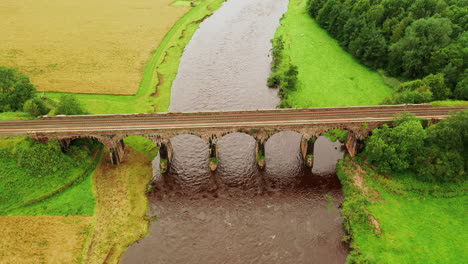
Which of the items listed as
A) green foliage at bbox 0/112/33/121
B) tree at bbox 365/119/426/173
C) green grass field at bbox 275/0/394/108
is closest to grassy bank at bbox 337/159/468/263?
tree at bbox 365/119/426/173

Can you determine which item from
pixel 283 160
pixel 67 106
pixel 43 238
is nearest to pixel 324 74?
A: pixel 283 160

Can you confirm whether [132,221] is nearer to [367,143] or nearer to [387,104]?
[367,143]

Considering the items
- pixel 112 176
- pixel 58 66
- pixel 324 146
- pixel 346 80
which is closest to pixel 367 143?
pixel 324 146

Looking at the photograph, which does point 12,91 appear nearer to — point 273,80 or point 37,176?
point 37,176

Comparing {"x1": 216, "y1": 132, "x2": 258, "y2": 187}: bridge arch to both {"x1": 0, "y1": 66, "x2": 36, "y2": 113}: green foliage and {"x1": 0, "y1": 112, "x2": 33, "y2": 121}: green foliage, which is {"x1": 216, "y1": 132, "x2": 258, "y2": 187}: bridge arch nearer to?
{"x1": 0, "y1": 112, "x2": 33, "y2": 121}: green foliage

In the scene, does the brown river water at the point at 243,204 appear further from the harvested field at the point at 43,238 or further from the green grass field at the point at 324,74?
the green grass field at the point at 324,74

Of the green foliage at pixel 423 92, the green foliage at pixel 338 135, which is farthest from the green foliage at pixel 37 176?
the green foliage at pixel 423 92

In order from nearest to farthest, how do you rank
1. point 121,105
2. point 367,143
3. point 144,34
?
point 367,143 < point 121,105 < point 144,34
